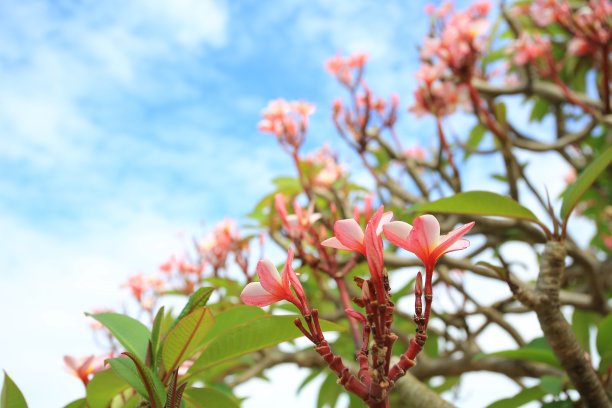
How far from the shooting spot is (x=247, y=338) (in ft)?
3.10

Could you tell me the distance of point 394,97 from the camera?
2807 millimetres

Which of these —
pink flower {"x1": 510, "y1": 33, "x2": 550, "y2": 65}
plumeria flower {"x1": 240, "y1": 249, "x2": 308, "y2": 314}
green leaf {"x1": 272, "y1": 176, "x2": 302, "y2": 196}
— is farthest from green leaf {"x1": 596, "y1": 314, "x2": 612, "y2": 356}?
pink flower {"x1": 510, "y1": 33, "x2": 550, "y2": 65}

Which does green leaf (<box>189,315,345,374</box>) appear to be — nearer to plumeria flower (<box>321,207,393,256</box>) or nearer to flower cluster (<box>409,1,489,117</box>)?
plumeria flower (<box>321,207,393,256</box>)

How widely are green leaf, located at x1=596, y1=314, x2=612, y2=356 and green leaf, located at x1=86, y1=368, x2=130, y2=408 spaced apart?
109 cm

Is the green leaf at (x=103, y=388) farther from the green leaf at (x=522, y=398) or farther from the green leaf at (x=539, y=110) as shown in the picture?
the green leaf at (x=539, y=110)

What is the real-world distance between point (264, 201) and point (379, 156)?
1356 mm

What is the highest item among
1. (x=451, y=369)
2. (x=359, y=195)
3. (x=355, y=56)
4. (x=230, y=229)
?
(x=355, y=56)

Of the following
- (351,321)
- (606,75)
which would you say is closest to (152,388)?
(351,321)

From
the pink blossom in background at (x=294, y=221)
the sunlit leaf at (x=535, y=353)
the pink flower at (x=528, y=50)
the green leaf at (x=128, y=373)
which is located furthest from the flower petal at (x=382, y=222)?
the pink flower at (x=528, y=50)

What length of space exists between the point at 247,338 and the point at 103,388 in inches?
10.7

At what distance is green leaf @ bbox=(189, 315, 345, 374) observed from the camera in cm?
93

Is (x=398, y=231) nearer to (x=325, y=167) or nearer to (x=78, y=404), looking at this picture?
(x=78, y=404)

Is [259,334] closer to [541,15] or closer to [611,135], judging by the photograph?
[541,15]

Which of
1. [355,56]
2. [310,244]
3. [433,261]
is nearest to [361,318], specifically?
[433,261]
